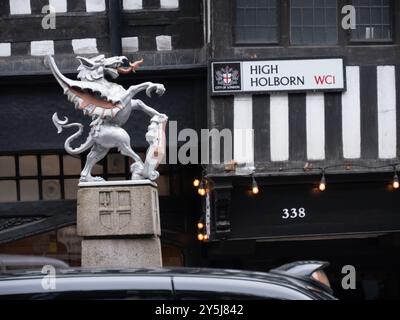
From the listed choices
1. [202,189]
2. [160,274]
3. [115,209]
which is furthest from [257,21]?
[160,274]

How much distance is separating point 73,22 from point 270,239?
4.08 m

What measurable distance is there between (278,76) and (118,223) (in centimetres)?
383

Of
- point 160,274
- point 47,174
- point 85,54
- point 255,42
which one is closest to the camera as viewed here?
point 160,274

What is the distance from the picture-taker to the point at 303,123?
44.1ft

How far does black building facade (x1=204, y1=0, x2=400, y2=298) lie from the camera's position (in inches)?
525

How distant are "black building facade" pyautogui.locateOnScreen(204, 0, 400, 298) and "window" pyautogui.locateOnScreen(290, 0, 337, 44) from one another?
13mm

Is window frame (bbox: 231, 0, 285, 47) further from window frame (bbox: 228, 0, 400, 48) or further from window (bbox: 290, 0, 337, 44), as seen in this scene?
window (bbox: 290, 0, 337, 44)

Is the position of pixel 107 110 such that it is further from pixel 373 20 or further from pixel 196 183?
pixel 373 20

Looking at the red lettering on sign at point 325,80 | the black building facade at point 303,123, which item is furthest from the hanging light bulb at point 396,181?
the red lettering on sign at point 325,80

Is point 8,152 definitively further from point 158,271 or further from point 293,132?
point 158,271

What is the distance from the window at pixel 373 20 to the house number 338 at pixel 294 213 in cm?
242

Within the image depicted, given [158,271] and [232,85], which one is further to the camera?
[232,85]
